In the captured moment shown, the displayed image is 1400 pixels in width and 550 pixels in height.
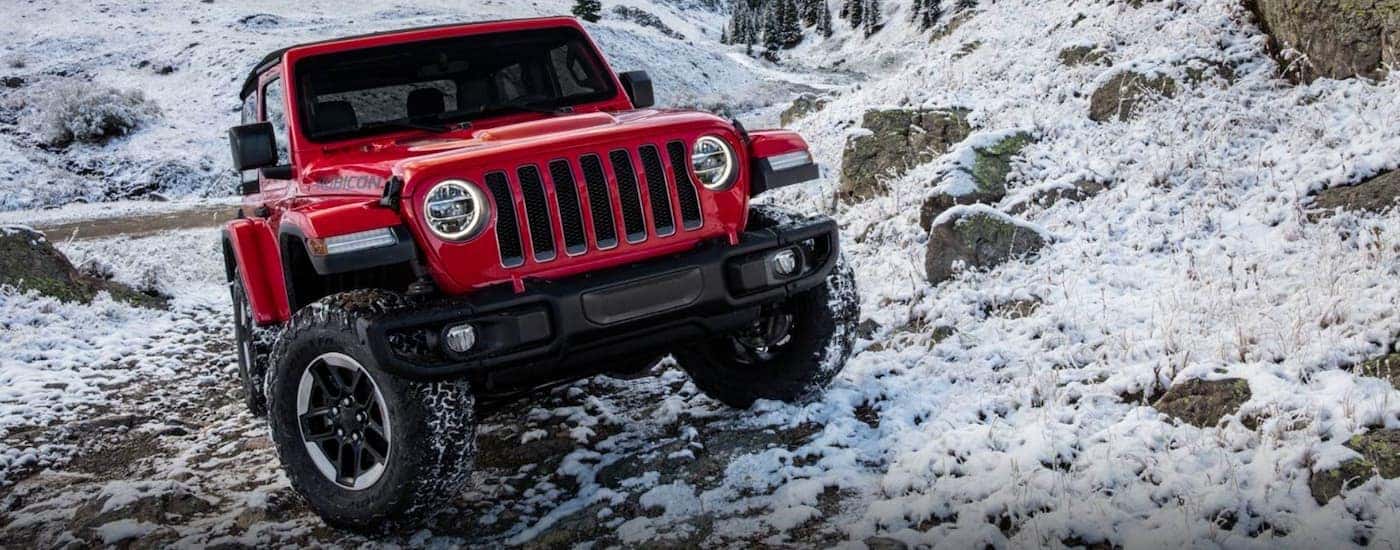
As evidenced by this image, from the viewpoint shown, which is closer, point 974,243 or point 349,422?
point 349,422

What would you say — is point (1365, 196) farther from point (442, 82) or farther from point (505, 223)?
point (442, 82)

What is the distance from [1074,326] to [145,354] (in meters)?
6.70

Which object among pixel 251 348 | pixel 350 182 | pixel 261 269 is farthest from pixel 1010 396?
pixel 251 348

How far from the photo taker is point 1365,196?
5445 mm

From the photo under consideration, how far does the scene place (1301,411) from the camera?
3.69m

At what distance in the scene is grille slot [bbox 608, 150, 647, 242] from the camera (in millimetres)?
3883

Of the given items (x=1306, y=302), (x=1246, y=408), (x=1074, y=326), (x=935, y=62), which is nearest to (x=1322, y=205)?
(x=1306, y=302)

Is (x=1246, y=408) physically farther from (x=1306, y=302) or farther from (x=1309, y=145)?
(x=1309, y=145)

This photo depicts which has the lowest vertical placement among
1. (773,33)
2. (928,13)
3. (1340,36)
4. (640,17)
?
(1340,36)

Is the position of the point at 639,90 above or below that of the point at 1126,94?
above

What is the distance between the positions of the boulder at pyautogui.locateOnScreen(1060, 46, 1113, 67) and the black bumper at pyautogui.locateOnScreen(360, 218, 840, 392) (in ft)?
17.9

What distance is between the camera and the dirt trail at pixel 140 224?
14.9 m

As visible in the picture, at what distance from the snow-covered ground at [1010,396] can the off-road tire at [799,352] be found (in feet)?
0.34

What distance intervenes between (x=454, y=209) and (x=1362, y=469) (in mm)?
3190
